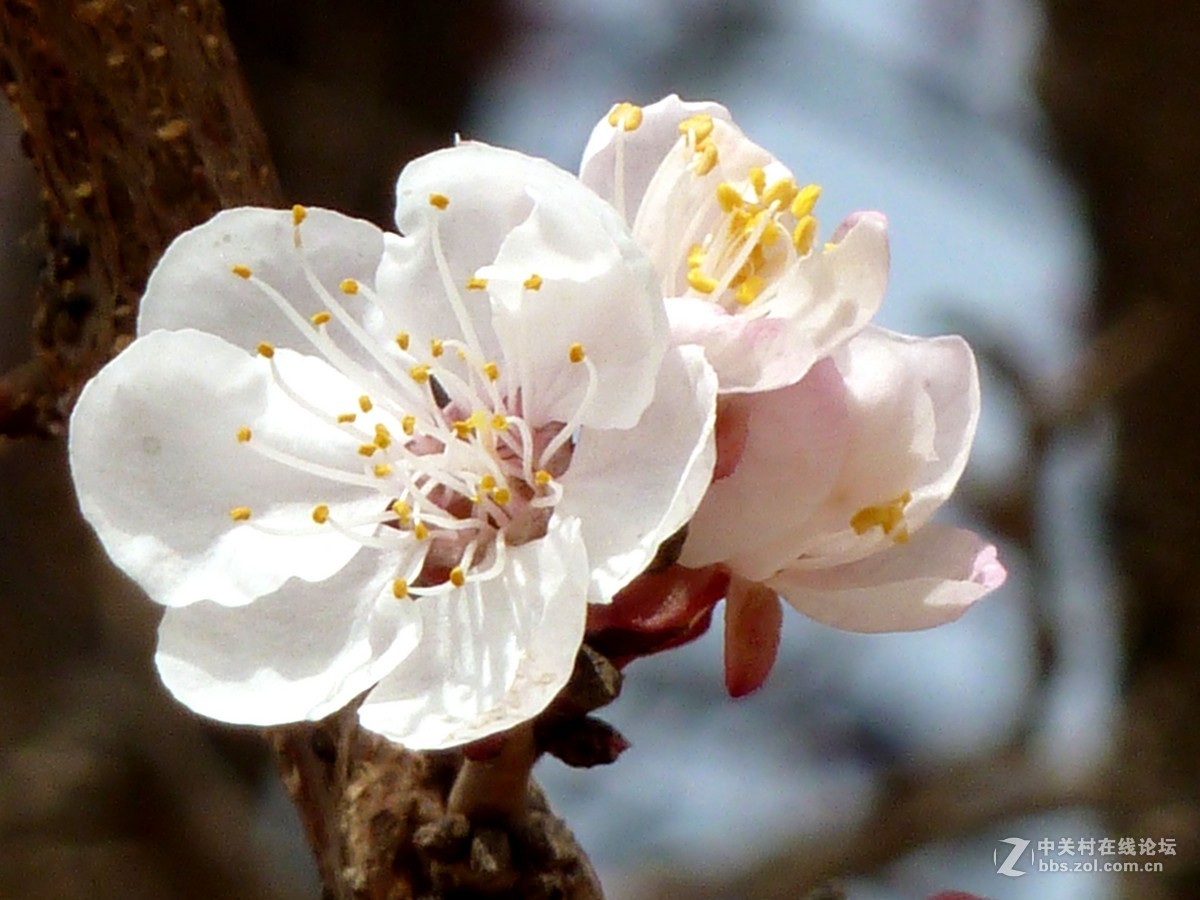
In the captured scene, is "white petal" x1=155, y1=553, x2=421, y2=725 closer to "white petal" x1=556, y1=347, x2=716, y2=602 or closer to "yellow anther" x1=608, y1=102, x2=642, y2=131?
"white petal" x1=556, y1=347, x2=716, y2=602

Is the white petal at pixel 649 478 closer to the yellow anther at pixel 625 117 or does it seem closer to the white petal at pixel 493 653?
the white petal at pixel 493 653

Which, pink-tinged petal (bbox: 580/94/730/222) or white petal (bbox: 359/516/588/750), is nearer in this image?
white petal (bbox: 359/516/588/750)

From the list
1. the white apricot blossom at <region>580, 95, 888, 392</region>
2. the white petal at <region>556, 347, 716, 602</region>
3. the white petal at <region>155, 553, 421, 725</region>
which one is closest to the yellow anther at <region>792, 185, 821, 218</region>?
the white apricot blossom at <region>580, 95, 888, 392</region>

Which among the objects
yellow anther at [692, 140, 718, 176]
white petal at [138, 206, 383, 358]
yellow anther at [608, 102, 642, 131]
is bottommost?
white petal at [138, 206, 383, 358]

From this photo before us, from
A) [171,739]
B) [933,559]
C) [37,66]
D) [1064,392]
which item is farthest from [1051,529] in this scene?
[37,66]

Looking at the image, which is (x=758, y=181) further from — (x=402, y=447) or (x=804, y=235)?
(x=402, y=447)

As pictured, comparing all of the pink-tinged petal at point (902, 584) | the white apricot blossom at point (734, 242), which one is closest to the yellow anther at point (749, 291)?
the white apricot blossom at point (734, 242)

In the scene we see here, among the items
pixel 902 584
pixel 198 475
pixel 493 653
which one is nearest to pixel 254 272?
pixel 198 475
